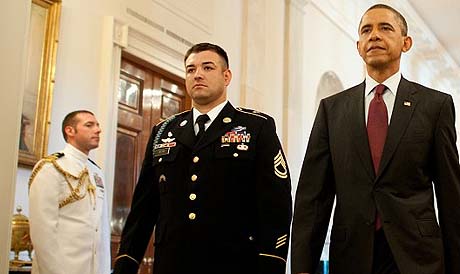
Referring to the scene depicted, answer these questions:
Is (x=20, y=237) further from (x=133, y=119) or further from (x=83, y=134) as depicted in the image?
(x=133, y=119)

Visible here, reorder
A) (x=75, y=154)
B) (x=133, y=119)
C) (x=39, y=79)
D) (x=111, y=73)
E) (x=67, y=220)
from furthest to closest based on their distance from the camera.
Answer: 1. (x=133, y=119)
2. (x=111, y=73)
3. (x=39, y=79)
4. (x=75, y=154)
5. (x=67, y=220)

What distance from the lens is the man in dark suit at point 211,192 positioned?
8.39 ft

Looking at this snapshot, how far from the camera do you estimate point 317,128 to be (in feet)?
8.28

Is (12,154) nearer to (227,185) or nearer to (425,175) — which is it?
(227,185)

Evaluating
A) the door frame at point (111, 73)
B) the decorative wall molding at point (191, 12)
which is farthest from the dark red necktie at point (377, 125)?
the decorative wall molding at point (191, 12)

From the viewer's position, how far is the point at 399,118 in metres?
2.34

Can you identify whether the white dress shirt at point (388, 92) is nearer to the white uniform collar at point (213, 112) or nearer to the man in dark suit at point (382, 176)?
the man in dark suit at point (382, 176)

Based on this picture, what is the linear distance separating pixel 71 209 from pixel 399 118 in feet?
8.31

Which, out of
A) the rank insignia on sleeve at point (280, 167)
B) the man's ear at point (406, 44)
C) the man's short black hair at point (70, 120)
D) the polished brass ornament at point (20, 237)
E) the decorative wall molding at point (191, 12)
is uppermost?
the decorative wall molding at point (191, 12)

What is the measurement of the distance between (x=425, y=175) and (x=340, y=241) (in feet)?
1.23

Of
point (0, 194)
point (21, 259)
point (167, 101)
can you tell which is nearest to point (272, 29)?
point (167, 101)

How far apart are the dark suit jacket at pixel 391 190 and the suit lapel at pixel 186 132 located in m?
0.53

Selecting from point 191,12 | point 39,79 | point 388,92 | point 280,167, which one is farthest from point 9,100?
point 191,12

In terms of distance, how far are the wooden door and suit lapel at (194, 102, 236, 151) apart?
9.98 ft
